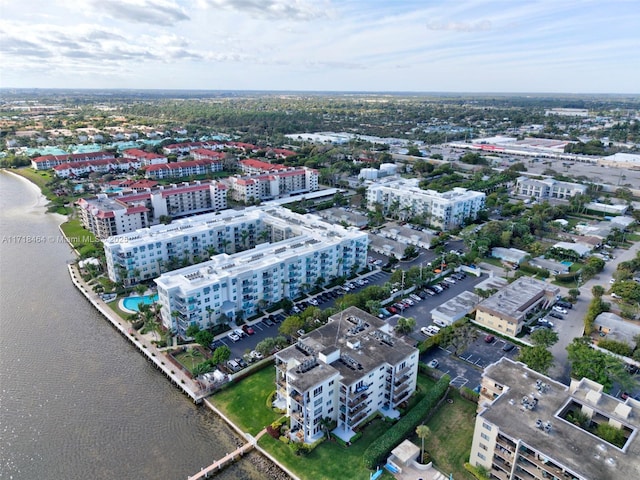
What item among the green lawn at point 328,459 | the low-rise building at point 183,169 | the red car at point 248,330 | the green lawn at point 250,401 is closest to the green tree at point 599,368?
the green lawn at point 328,459

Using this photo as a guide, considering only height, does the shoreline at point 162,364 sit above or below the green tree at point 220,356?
below

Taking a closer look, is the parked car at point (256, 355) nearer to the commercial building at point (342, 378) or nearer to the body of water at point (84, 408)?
the commercial building at point (342, 378)

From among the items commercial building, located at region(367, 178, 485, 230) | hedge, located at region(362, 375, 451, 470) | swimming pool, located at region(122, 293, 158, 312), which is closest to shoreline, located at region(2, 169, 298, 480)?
swimming pool, located at region(122, 293, 158, 312)

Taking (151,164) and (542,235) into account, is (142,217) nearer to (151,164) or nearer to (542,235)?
(151,164)

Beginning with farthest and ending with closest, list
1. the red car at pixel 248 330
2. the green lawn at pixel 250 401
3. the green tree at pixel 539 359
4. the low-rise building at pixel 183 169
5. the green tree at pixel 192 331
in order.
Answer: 1. the low-rise building at pixel 183 169
2. the red car at pixel 248 330
3. the green tree at pixel 192 331
4. the green tree at pixel 539 359
5. the green lawn at pixel 250 401

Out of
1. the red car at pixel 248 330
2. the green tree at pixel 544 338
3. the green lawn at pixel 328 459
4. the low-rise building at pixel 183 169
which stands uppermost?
the low-rise building at pixel 183 169

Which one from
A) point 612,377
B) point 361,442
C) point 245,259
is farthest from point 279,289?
point 612,377

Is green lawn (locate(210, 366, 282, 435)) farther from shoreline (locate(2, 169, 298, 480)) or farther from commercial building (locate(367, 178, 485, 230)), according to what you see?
commercial building (locate(367, 178, 485, 230))
